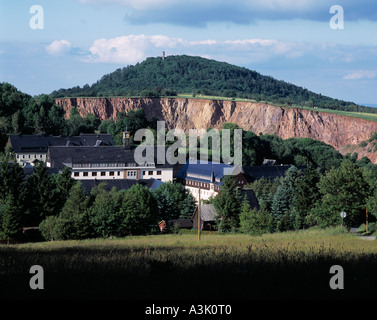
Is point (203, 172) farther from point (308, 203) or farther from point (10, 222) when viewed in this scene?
point (10, 222)

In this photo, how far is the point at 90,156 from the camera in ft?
253

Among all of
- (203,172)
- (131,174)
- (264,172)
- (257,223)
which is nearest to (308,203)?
(257,223)

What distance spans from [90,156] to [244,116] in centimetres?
11509

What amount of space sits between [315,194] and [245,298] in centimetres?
3883

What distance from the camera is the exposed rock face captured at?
162m

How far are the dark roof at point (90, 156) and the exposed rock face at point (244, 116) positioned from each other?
92.7 metres

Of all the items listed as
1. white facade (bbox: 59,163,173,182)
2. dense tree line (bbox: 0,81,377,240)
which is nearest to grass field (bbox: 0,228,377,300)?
dense tree line (bbox: 0,81,377,240)

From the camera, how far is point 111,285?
10.5 meters

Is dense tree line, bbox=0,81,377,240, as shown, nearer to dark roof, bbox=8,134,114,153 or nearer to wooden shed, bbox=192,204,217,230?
wooden shed, bbox=192,204,217,230

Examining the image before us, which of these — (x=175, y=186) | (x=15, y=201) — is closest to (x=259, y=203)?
(x=175, y=186)

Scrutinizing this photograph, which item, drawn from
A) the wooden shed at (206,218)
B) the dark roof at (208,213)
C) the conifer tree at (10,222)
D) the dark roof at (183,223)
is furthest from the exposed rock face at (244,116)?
the conifer tree at (10,222)

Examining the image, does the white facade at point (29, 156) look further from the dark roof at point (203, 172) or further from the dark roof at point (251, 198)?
the dark roof at point (251, 198)

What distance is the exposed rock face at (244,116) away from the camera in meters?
162
